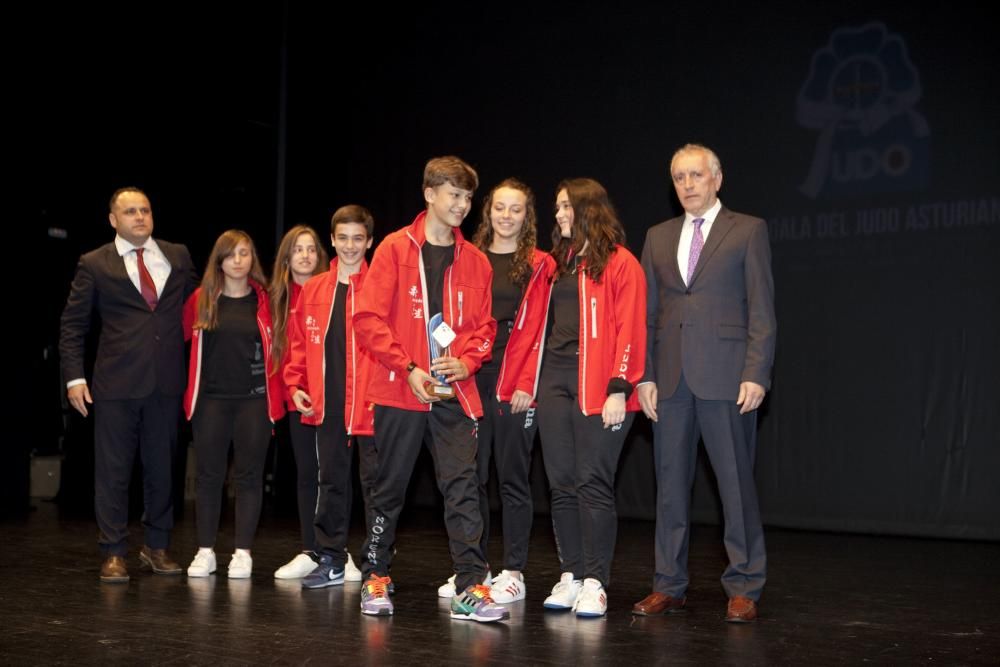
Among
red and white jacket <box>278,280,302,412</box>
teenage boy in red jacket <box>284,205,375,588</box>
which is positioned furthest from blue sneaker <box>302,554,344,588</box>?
red and white jacket <box>278,280,302,412</box>

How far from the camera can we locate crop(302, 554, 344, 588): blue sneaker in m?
3.88

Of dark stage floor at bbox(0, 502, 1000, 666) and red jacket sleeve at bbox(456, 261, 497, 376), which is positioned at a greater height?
red jacket sleeve at bbox(456, 261, 497, 376)

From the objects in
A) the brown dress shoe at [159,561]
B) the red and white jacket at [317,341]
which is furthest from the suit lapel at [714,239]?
the brown dress shoe at [159,561]

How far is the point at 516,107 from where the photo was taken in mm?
7426

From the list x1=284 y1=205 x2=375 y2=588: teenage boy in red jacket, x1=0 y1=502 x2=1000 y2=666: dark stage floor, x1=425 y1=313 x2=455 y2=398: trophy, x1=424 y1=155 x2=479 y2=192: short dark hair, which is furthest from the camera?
x1=284 y1=205 x2=375 y2=588: teenage boy in red jacket

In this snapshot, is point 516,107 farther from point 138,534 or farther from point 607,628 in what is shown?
point 607,628

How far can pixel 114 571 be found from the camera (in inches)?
156

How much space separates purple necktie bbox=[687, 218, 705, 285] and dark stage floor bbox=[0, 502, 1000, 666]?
3.63 ft

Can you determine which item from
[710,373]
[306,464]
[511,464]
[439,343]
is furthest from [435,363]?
[306,464]

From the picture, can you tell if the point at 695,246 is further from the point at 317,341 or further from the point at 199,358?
the point at 199,358

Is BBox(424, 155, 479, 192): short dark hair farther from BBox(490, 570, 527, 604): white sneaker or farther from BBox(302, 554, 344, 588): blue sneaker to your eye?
BBox(302, 554, 344, 588): blue sneaker

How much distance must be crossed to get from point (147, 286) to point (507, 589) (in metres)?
1.85

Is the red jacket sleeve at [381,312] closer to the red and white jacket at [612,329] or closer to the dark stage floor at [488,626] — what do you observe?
the red and white jacket at [612,329]

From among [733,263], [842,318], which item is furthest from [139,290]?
[842,318]
